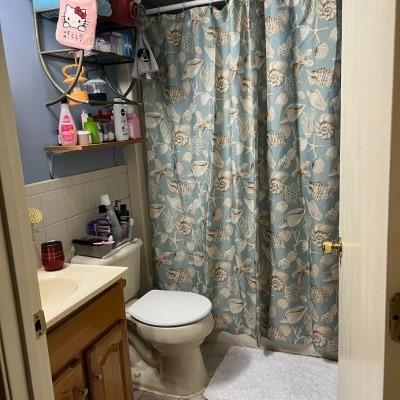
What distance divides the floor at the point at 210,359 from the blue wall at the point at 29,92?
1.21 m

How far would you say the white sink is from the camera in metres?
Result: 1.48

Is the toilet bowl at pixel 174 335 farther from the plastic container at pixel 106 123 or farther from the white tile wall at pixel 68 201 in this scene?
the plastic container at pixel 106 123


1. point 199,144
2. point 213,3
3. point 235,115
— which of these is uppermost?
point 213,3

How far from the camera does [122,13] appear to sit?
1.99m

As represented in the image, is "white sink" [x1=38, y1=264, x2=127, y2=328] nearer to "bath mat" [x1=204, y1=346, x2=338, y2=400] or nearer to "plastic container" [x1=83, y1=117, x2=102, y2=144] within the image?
"plastic container" [x1=83, y1=117, x2=102, y2=144]

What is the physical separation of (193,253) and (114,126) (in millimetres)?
885

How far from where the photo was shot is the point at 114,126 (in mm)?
2156

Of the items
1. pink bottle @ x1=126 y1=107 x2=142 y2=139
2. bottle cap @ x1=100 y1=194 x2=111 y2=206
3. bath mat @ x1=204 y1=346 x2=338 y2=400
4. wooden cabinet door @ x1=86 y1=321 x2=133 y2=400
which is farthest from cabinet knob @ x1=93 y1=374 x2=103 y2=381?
pink bottle @ x1=126 y1=107 x2=142 y2=139

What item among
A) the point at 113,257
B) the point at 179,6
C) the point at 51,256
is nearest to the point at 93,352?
the point at 51,256

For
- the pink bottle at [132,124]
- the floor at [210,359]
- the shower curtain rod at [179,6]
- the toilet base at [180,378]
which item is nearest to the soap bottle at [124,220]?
the pink bottle at [132,124]

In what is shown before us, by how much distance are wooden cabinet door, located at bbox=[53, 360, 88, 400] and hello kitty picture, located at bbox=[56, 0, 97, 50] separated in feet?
4.31

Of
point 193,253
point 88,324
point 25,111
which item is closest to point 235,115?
Answer: point 193,253

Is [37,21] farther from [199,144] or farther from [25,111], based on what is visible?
[199,144]

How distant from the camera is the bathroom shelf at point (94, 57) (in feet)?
6.11
